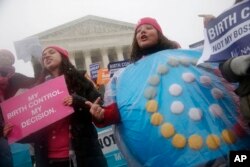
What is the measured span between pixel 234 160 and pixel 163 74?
453 mm

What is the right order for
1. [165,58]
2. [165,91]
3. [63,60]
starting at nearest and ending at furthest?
[165,91] → [165,58] → [63,60]

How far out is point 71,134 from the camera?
1.77 m

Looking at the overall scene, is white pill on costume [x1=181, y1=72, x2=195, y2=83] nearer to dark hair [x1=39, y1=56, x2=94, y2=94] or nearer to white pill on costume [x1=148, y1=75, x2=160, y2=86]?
white pill on costume [x1=148, y1=75, x2=160, y2=86]

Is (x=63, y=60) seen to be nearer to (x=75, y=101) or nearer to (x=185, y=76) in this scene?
(x=75, y=101)

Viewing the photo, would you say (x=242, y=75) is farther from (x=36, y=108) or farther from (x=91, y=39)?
(x=91, y=39)

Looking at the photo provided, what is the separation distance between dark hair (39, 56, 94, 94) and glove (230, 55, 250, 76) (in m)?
0.86

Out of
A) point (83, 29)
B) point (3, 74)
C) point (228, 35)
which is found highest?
point (83, 29)

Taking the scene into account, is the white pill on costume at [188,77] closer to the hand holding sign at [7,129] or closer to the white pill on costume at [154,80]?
the white pill on costume at [154,80]

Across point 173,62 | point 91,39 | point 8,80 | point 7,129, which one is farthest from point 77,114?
point 91,39

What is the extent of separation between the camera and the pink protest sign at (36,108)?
1.80 m

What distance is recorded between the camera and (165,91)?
55.1 inches

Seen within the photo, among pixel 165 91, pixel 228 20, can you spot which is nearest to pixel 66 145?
pixel 165 91

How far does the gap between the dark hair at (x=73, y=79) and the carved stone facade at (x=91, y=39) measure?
2166 cm

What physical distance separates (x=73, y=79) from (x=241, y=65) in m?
0.97
